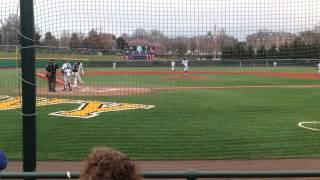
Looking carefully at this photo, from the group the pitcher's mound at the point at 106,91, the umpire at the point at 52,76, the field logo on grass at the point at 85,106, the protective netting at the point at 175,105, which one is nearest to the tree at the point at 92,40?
the protective netting at the point at 175,105

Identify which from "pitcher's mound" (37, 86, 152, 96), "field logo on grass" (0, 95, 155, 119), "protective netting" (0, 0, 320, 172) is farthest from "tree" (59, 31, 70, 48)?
"pitcher's mound" (37, 86, 152, 96)

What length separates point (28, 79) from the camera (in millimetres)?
5836

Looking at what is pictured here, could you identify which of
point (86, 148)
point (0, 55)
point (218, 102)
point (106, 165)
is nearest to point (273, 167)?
point (86, 148)

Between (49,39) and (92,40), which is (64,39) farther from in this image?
(92,40)

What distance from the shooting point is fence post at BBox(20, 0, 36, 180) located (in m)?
5.76

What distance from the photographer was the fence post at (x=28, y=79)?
5.76 metres

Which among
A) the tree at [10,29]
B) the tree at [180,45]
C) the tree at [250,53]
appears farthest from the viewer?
the tree at [250,53]

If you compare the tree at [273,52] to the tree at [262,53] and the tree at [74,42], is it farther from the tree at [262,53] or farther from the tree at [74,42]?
the tree at [74,42]

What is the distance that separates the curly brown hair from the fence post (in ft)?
10.9

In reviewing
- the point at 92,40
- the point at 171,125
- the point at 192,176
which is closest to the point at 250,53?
the point at 92,40

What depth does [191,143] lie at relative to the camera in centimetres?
1198

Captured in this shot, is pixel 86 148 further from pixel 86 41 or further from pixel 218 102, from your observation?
pixel 218 102

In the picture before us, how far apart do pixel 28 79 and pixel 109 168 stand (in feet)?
11.4

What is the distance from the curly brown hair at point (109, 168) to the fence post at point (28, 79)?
10.9ft
